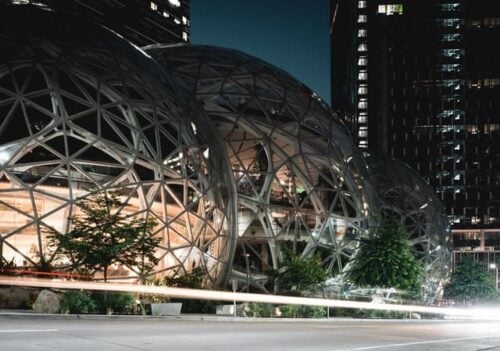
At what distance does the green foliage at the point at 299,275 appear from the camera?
37156mm

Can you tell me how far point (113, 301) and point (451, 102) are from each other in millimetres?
137439

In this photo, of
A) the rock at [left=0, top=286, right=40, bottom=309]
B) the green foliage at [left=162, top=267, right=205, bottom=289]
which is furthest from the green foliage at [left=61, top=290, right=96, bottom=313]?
the green foliage at [left=162, top=267, right=205, bottom=289]

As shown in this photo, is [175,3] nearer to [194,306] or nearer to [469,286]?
[469,286]

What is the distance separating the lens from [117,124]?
3153 centimetres

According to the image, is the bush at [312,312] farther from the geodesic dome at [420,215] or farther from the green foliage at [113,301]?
the geodesic dome at [420,215]

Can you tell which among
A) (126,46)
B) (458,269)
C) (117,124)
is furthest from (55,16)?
(458,269)

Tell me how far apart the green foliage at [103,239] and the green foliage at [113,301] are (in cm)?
141

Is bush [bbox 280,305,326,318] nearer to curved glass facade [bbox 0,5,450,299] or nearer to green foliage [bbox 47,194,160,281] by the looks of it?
curved glass facade [bbox 0,5,450,299]

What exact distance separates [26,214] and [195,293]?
309 inches

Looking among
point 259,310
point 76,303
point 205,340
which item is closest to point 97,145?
point 76,303

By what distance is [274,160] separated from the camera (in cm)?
4275

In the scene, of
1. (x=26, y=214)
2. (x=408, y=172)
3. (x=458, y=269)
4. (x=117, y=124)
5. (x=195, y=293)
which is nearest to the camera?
(x=195, y=293)

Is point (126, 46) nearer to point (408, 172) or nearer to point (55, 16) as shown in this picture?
point (55, 16)

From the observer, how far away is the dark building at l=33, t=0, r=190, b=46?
160 metres
